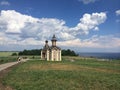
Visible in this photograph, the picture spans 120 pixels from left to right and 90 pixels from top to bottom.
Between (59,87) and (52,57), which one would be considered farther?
(52,57)

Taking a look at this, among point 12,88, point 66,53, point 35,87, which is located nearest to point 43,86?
point 35,87

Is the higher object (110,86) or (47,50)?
(47,50)

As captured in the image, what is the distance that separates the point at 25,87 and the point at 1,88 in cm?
227

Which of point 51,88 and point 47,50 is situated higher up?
point 47,50

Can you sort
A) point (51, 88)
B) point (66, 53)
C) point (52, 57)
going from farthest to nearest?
point (66, 53) → point (52, 57) → point (51, 88)

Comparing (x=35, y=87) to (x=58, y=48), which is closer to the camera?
(x=35, y=87)

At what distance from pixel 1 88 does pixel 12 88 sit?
41.4 inches

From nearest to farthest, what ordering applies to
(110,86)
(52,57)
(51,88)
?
(51,88) → (110,86) → (52,57)

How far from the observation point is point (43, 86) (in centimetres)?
2162

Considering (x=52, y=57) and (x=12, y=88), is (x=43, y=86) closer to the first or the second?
(x=12, y=88)

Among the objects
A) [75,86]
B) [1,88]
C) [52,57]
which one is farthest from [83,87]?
[52,57]

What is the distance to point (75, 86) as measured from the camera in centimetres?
2209

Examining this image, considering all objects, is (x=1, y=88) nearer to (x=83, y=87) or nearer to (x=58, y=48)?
(x=83, y=87)

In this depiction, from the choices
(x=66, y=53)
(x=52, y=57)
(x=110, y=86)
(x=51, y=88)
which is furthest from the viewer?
(x=66, y=53)
